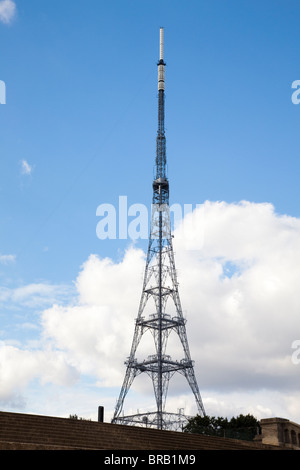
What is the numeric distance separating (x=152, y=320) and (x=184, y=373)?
8.33 metres

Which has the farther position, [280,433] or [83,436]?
[280,433]

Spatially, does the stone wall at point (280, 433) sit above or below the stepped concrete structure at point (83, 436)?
above

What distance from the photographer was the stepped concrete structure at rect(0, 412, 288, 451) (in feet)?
89.0

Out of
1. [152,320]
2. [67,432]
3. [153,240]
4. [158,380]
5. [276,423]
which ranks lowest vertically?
[67,432]

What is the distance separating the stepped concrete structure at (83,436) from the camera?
2712 centimetres

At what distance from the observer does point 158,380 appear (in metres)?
79.6

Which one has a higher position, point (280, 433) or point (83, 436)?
point (280, 433)

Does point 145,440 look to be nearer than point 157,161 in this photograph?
Yes

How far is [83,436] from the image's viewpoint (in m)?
29.3
